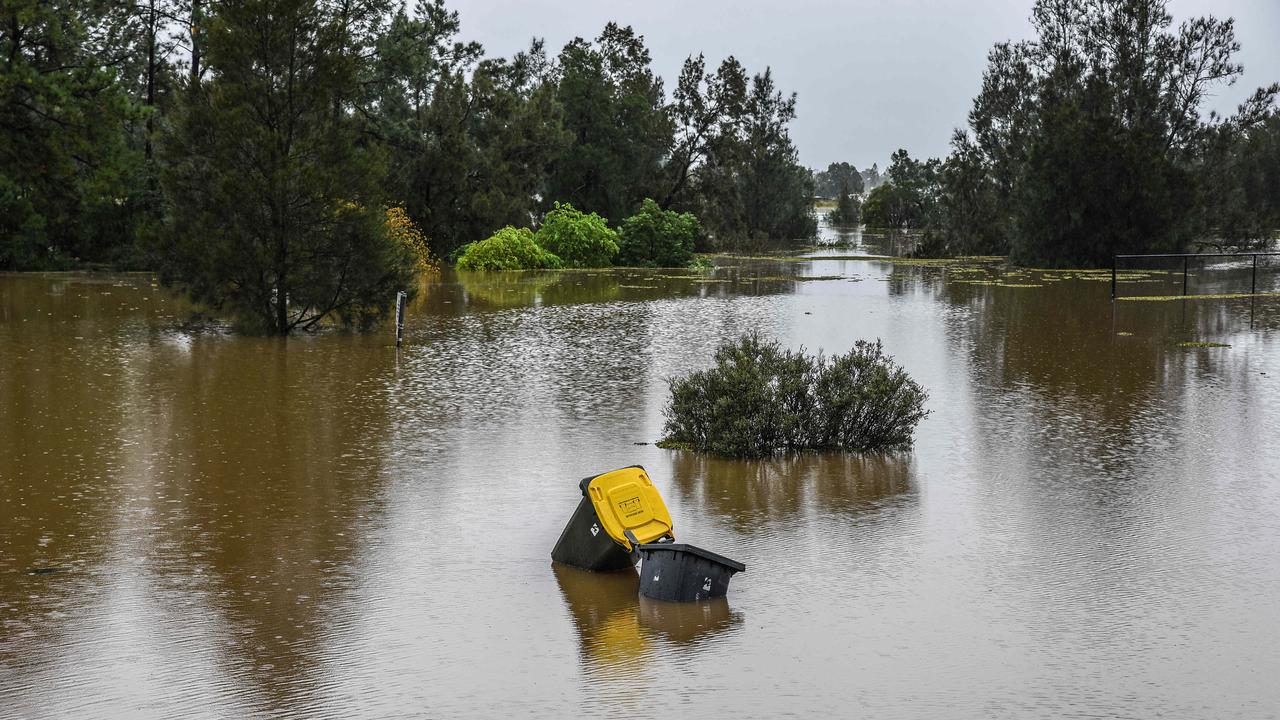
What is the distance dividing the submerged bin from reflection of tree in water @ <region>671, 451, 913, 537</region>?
73.8 inches

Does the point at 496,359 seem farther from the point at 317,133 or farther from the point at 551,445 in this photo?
the point at 551,445

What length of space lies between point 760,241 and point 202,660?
5905 centimetres

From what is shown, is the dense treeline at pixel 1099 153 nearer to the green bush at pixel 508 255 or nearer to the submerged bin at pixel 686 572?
the green bush at pixel 508 255

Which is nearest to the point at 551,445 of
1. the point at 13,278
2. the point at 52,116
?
the point at 52,116

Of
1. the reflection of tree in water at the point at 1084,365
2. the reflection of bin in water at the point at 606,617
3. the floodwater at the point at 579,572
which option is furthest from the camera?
the reflection of tree in water at the point at 1084,365

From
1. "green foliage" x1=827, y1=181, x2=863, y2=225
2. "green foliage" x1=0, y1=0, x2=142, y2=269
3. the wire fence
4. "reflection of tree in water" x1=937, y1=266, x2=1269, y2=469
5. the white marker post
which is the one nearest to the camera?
"reflection of tree in water" x1=937, y1=266, x2=1269, y2=469

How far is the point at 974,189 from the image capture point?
193ft

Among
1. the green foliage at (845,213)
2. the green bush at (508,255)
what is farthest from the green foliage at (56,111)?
the green foliage at (845,213)

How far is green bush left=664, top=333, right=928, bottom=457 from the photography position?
12.1 m

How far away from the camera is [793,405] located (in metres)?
12.4

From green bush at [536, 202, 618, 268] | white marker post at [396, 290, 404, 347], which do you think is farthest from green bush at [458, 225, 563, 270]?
white marker post at [396, 290, 404, 347]

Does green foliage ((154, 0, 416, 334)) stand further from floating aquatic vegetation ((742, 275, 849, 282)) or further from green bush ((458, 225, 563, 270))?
green bush ((458, 225, 563, 270))

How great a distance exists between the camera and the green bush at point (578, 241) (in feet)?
156

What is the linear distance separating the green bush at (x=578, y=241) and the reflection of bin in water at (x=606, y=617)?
39.1m
